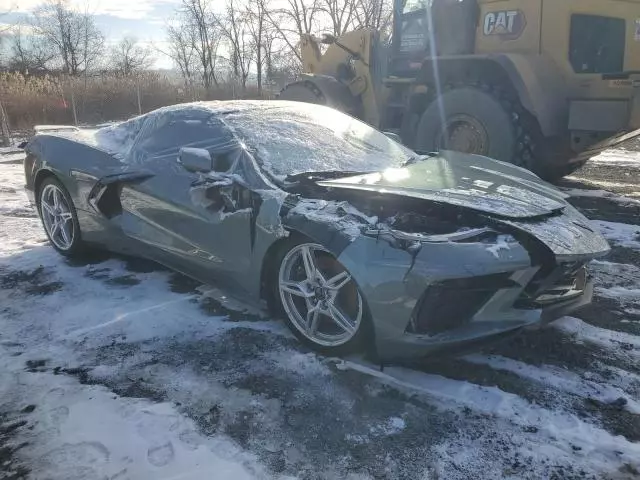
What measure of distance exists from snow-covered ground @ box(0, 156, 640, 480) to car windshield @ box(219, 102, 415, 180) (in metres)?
1.01

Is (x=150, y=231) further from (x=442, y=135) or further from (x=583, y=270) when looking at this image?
(x=442, y=135)

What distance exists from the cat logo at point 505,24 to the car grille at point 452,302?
4.84 m

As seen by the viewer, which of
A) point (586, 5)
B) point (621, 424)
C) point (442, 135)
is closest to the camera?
point (621, 424)

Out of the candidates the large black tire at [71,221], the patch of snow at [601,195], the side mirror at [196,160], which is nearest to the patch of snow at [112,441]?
the side mirror at [196,160]

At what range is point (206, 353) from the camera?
9.60 feet

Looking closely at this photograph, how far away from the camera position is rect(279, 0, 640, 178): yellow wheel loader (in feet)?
18.8

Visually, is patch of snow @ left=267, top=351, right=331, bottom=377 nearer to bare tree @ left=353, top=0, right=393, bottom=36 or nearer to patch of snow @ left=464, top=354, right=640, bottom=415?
patch of snow @ left=464, top=354, right=640, bottom=415

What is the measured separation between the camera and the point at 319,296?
287 centimetres

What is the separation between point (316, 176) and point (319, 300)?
777 mm

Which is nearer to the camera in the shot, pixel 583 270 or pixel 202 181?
pixel 583 270

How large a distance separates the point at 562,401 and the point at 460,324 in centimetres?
59

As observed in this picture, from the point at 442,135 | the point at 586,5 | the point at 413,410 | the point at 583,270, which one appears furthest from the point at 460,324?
the point at 586,5

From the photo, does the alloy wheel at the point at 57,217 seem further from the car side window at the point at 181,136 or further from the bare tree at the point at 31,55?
the bare tree at the point at 31,55

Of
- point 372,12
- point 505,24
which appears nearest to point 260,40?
point 372,12
